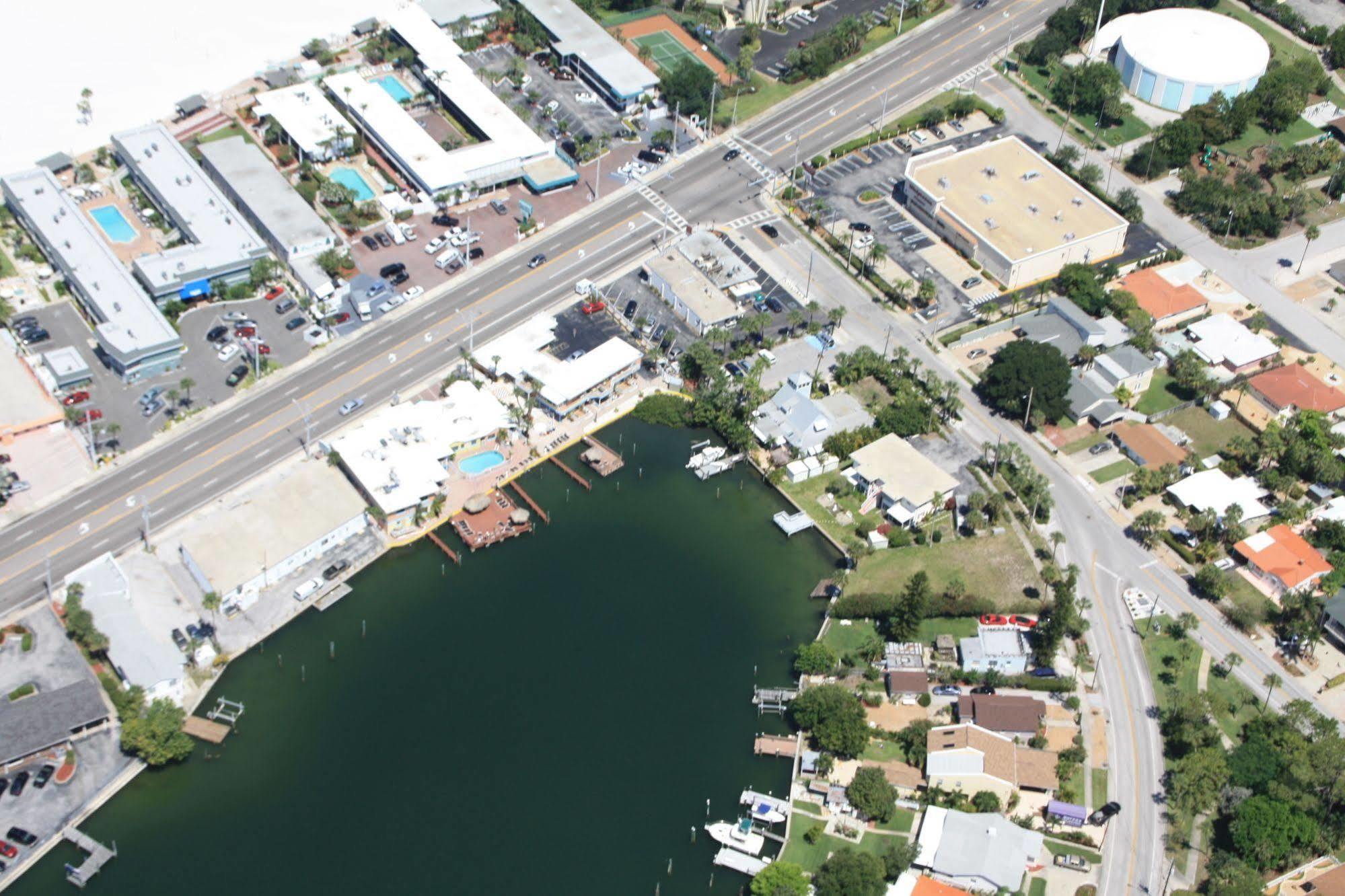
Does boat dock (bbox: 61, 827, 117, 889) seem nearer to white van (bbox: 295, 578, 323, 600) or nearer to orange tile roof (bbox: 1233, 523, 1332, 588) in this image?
white van (bbox: 295, 578, 323, 600)

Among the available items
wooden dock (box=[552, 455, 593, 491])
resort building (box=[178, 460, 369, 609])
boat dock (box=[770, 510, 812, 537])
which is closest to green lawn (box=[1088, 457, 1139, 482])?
boat dock (box=[770, 510, 812, 537])

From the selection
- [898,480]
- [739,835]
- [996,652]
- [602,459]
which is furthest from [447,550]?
[996,652]

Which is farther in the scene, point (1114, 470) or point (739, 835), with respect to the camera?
point (1114, 470)

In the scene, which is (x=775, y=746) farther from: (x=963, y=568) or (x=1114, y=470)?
(x=1114, y=470)

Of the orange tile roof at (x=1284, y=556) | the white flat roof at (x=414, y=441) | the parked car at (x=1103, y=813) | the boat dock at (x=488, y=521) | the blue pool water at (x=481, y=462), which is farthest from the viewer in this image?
the blue pool water at (x=481, y=462)

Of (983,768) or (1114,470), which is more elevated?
(1114,470)

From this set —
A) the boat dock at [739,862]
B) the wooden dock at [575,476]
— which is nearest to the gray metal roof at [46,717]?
the wooden dock at [575,476]

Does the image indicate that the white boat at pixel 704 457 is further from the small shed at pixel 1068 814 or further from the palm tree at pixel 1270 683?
the palm tree at pixel 1270 683
